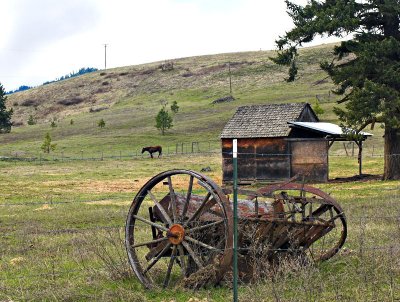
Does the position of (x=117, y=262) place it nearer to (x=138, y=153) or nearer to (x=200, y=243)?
(x=200, y=243)

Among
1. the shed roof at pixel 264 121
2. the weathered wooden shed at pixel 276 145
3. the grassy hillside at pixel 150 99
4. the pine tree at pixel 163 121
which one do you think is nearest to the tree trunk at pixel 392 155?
the weathered wooden shed at pixel 276 145

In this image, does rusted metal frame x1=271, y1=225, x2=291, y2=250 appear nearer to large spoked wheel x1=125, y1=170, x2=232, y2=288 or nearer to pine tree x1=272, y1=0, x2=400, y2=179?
large spoked wheel x1=125, y1=170, x2=232, y2=288

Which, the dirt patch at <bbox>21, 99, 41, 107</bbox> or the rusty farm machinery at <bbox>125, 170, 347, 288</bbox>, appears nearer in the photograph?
the rusty farm machinery at <bbox>125, 170, 347, 288</bbox>

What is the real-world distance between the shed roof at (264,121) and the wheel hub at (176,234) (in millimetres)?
27672

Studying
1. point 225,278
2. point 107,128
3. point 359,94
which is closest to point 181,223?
point 225,278

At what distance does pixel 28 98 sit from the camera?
5576 inches

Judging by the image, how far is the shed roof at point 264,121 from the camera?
121ft

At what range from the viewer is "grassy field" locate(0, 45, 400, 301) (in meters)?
8.46

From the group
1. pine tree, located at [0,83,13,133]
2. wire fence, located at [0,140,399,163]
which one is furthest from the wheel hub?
pine tree, located at [0,83,13,133]

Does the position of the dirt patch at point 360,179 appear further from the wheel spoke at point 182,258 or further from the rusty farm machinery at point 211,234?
the wheel spoke at point 182,258

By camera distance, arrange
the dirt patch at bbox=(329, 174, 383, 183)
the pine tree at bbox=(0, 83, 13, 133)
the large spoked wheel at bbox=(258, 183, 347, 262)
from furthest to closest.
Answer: the pine tree at bbox=(0, 83, 13, 133), the dirt patch at bbox=(329, 174, 383, 183), the large spoked wheel at bbox=(258, 183, 347, 262)

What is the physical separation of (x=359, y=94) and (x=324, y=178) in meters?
7.52

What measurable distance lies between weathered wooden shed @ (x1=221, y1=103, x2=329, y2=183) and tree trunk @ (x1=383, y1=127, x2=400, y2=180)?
4.60 m

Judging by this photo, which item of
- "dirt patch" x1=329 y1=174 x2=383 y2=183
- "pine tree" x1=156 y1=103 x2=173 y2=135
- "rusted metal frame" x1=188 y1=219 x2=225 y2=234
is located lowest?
"dirt patch" x1=329 y1=174 x2=383 y2=183
